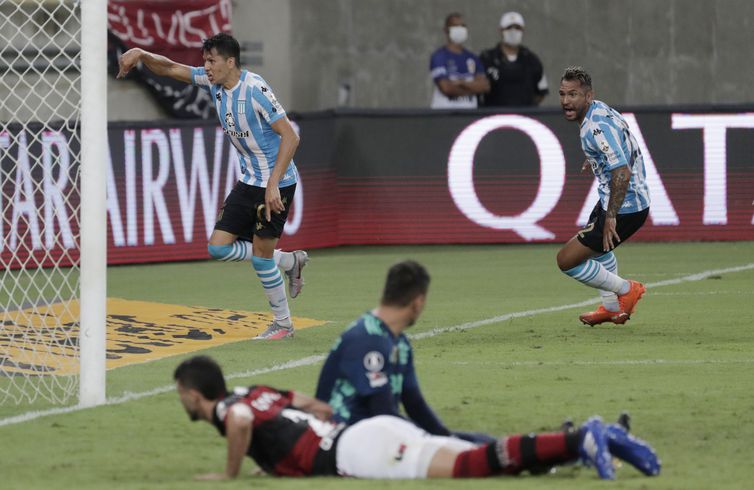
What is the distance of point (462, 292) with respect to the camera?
48.5 feet

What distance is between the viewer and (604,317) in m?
12.3

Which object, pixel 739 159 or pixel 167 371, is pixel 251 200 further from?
pixel 739 159

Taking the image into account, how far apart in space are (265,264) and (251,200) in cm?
47

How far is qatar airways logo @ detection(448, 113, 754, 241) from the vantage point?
1806cm

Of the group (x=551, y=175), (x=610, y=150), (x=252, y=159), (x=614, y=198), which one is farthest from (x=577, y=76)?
(x=551, y=175)

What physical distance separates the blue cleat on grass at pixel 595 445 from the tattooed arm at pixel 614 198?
16.7 ft

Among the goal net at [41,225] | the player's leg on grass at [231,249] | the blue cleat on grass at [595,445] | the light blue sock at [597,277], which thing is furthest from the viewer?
the light blue sock at [597,277]

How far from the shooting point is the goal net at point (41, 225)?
9750 millimetres

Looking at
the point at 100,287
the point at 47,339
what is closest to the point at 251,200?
the point at 47,339

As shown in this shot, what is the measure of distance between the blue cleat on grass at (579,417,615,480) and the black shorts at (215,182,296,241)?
207 inches

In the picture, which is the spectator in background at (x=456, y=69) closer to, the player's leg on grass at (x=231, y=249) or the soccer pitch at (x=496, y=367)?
the soccer pitch at (x=496, y=367)

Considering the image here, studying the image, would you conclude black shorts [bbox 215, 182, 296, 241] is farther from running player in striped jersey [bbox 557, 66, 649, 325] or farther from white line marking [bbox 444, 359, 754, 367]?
running player in striped jersey [bbox 557, 66, 649, 325]

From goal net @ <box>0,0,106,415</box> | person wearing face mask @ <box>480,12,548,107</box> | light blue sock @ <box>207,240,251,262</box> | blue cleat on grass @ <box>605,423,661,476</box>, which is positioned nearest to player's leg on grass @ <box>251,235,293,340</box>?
light blue sock @ <box>207,240,251,262</box>

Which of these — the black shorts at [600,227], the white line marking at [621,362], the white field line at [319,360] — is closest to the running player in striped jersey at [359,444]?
the white field line at [319,360]
